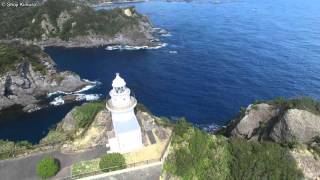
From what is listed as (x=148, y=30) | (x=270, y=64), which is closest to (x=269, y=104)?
(x=270, y=64)

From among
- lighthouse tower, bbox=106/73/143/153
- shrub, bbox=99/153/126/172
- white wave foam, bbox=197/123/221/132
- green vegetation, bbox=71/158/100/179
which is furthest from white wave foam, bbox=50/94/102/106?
shrub, bbox=99/153/126/172

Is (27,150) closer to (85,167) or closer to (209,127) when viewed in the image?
(85,167)

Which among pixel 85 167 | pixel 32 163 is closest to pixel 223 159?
pixel 85 167

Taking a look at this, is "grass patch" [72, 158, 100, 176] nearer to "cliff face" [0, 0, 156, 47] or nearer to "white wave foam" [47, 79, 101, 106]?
"white wave foam" [47, 79, 101, 106]

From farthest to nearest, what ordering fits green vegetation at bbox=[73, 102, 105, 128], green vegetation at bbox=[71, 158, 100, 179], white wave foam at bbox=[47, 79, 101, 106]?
white wave foam at bbox=[47, 79, 101, 106]
green vegetation at bbox=[73, 102, 105, 128]
green vegetation at bbox=[71, 158, 100, 179]

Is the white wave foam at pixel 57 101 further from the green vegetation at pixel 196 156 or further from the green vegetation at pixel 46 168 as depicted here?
the green vegetation at pixel 46 168

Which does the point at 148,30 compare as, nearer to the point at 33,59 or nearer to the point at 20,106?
the point at 33,59

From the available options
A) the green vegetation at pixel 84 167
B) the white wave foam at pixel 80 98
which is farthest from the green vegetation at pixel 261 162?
the white wave foam at pixel 80 98
